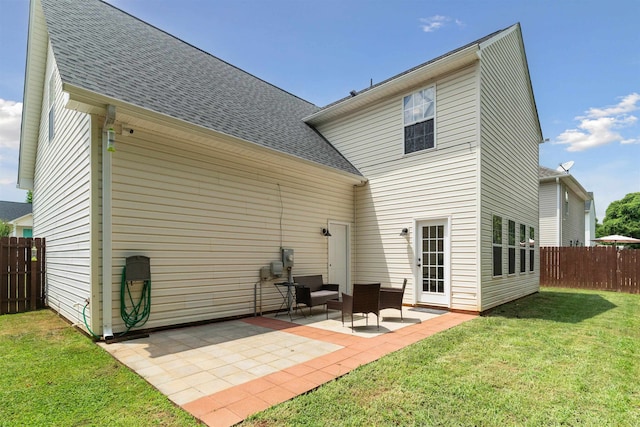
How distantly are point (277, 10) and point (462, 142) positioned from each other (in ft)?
20.8

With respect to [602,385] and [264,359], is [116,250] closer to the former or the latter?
[264,359]

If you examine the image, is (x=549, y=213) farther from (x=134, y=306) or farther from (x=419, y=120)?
(x=134, y=306)

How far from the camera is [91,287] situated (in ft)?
16.4

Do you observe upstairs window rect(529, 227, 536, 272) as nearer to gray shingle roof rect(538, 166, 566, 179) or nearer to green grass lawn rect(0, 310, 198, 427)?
gray shingle roof rect(538, 166, 566, 179)

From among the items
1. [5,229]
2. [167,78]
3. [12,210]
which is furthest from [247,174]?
[12,210]

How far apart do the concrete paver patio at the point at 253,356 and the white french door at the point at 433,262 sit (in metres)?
0.97

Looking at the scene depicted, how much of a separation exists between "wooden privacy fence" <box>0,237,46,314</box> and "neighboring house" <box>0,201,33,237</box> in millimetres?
22816

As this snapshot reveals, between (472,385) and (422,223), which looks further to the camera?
(422,223)

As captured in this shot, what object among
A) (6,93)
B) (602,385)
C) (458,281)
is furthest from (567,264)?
(6,93)

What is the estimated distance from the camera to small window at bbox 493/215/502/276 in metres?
7.90

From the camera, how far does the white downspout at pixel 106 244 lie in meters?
4.98

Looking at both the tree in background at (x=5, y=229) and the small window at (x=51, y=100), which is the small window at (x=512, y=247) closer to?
the small window at (x=51, y=100)

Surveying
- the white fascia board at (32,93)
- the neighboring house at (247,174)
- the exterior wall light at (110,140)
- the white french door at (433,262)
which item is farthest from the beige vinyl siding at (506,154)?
the white fascia board at (32,93)

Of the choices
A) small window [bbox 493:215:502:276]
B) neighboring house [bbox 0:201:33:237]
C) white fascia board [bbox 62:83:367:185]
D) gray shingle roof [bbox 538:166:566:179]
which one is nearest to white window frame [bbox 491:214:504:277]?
small window [bbox 493:215:502:276]
